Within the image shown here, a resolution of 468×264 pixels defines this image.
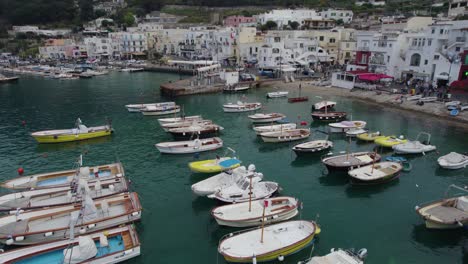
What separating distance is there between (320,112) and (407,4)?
136m

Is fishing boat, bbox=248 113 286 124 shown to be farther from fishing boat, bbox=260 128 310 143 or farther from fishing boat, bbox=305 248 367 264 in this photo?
fishing boat, bbox=305 248 367 264

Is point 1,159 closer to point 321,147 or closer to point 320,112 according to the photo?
point 321,147

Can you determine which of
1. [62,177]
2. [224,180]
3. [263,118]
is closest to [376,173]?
[224,180]

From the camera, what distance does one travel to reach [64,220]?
866 inches

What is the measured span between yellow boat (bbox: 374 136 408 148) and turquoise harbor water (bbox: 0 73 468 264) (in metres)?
1.47

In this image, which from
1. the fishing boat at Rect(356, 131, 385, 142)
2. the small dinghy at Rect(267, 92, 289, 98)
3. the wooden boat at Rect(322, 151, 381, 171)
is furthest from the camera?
the small dinghy at Rect(267, 92, 289, 98)

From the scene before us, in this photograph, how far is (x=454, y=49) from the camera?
57.4 metres

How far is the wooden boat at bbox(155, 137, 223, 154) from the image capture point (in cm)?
3622

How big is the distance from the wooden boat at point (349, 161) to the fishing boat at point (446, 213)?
8.11 meters

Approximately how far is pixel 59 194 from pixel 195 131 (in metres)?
19.7

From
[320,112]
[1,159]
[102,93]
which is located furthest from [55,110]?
[320,112]

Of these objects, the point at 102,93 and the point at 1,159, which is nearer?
the point at 1,159

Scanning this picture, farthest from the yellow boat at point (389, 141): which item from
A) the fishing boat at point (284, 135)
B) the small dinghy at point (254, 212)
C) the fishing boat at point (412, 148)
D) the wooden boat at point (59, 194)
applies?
the wooden boat at point (59, 194)

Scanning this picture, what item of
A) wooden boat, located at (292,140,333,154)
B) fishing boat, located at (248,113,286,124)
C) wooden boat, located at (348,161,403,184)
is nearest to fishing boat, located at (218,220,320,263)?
wooden boat, located at (348,161,403,184)
